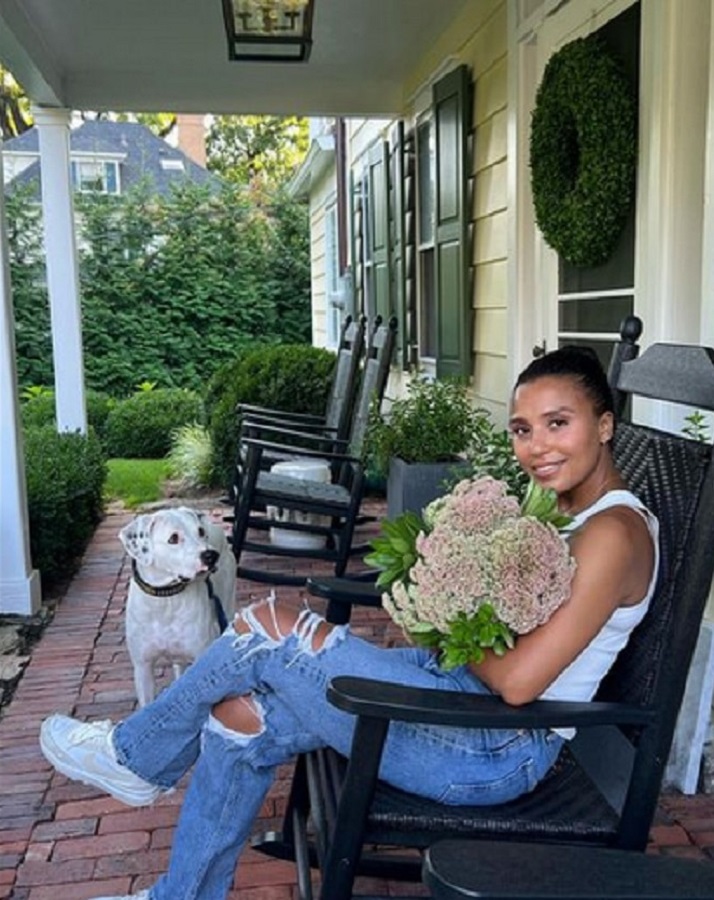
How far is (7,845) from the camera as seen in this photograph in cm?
206

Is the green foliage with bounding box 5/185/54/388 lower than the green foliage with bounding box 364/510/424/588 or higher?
higher

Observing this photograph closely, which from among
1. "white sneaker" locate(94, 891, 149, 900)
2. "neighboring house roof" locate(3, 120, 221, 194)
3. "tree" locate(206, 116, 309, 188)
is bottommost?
"white sneaker" locate(94, 891, 149, 900)

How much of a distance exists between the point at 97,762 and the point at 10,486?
2.04 m

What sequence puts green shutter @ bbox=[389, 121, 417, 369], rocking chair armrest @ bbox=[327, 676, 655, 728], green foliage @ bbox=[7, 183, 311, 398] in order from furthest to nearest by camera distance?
green foliage @ bbox=[7, 183, 311, 398] → green shutter @ bbox=[389, 121, 417, 369] → rocking chair armrest @ bbox=[327, 676, 655, 728]

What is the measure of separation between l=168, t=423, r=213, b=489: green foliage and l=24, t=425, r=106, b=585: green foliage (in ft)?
3.71

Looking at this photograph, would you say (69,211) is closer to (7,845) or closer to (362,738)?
(7,845)

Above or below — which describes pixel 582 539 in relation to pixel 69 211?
below

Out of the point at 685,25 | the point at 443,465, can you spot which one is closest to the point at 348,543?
the point at 443,465

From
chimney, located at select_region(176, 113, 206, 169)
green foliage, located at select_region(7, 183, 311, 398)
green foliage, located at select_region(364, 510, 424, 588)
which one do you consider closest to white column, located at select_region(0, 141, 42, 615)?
green foliage, located at select_region(364, 510, 424, 588)

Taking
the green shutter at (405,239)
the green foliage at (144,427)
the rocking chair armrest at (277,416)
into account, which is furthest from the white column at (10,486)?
the green foliage at (144,427)

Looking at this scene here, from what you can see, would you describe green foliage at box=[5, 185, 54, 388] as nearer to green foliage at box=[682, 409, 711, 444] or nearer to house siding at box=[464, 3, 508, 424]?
house siding at box=[464, 3, 508, 424]

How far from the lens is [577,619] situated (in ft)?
4.32

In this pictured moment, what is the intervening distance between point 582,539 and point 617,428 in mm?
594

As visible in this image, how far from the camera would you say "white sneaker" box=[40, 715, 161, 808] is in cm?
170
